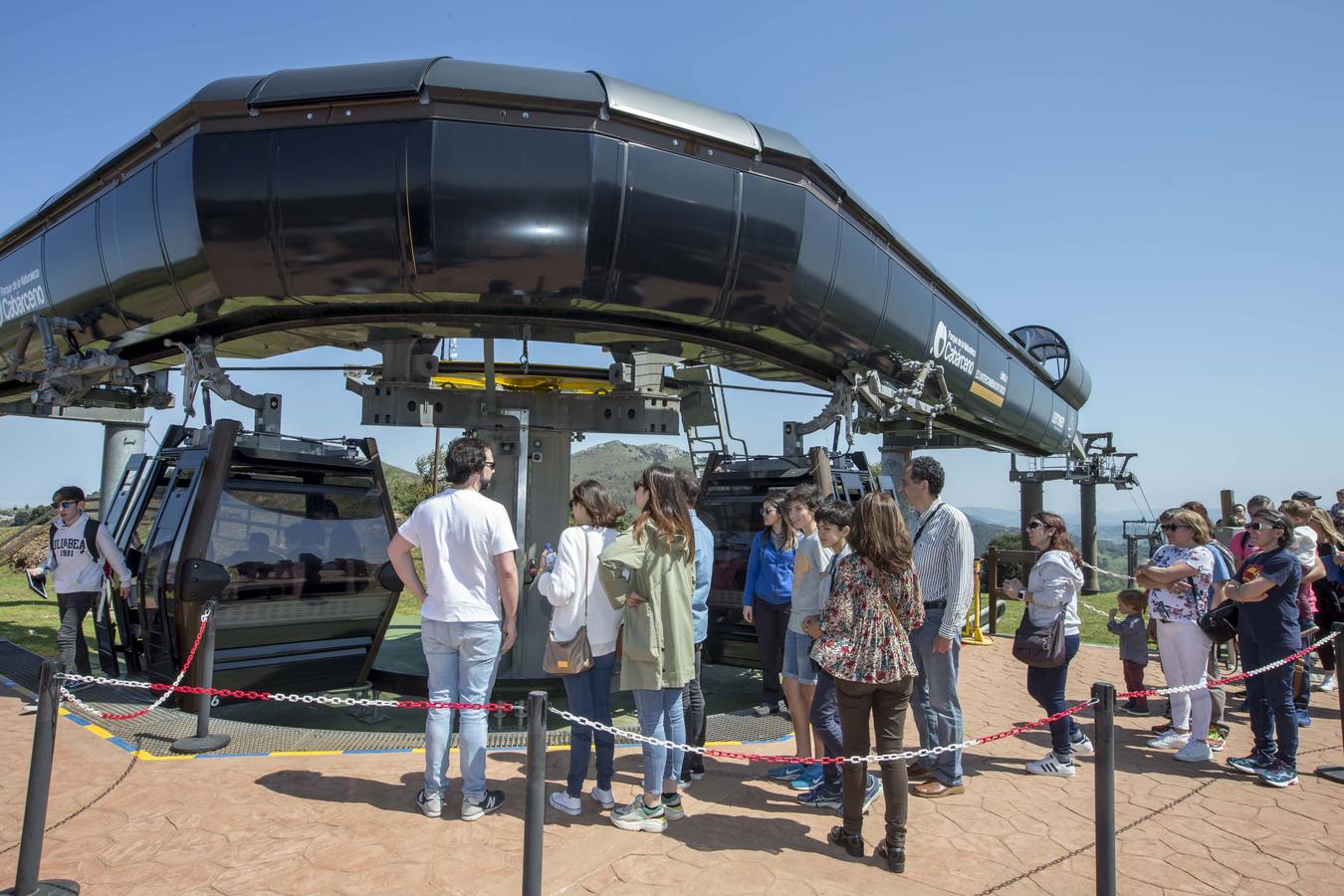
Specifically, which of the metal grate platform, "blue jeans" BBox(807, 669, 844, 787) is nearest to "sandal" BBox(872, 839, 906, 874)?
"blue jeans" BBox(807, 669, 844, 787)

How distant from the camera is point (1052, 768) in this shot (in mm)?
5211

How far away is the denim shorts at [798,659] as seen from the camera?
4773 millimetres

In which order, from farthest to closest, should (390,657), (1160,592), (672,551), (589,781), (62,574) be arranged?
(390,657) < (62,574) < (1160,592) < (589,781) < (672,551)

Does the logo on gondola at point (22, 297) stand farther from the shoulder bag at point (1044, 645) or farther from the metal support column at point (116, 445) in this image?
the shoulder bag at point (1044, 645)

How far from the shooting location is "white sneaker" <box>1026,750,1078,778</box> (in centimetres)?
516

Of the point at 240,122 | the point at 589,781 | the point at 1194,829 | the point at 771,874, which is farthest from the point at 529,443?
the point at 1194,829

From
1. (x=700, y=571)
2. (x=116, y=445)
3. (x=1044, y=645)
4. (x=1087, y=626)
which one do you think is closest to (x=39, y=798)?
(x=700, y=571)

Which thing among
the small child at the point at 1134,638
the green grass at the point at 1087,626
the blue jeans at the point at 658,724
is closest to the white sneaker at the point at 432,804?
the blue jeans at the point at 658,724

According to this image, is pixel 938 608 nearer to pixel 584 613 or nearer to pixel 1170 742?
pixel 584 613

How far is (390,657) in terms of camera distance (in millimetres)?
10406

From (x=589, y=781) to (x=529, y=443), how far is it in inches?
181

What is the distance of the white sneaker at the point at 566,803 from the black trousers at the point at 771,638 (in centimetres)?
224

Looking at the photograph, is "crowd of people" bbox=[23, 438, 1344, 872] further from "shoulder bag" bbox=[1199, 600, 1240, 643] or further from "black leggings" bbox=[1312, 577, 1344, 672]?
"black leggings" bbox=[1312, 577, 1344, 672]

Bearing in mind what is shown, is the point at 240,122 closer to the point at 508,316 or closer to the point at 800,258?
the point at 508,316
